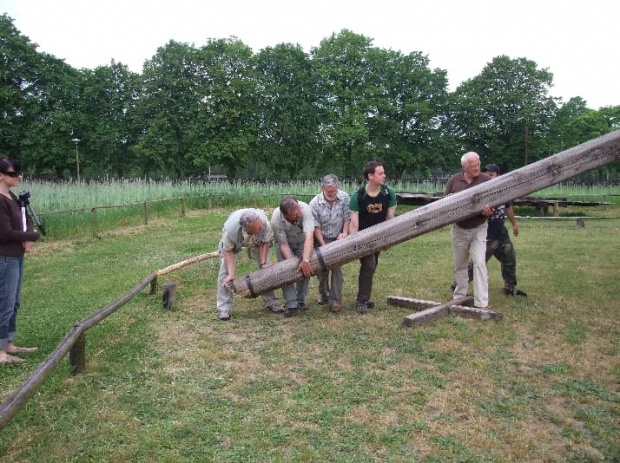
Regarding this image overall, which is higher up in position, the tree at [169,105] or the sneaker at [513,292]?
the tree at [169,105]

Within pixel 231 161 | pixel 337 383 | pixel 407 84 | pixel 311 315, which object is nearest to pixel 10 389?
pixel 337 383

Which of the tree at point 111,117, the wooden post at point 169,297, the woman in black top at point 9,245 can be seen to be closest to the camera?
the woman in black top at point 9,245

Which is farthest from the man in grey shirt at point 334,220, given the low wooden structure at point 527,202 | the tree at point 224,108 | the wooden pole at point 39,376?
the tree at point 224,108

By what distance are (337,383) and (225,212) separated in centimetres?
1772

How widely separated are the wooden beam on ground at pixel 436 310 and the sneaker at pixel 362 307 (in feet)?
1.64

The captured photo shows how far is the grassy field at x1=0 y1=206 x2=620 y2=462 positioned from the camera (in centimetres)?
325

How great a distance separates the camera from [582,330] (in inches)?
216

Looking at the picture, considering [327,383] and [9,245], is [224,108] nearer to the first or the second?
[9,245]

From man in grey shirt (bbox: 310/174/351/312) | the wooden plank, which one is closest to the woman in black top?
man in grey shirt (bbox: 310/174/351/312)

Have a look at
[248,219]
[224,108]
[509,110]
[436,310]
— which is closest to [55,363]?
[248,219]

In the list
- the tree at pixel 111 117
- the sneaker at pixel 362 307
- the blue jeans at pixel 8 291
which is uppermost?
the tree at pixel 111 117

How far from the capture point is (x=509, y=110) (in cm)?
4038

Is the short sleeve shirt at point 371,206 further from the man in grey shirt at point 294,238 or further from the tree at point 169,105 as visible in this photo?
the tree at point 169,105

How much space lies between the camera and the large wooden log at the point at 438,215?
5816 mm
